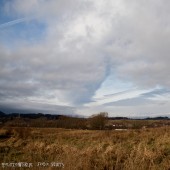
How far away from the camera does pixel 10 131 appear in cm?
4072

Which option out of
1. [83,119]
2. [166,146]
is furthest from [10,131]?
[83,119]

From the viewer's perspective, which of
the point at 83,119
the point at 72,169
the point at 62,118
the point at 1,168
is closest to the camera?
the point at 72,169

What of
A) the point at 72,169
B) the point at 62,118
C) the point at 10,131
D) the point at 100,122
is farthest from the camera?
the point at 62,118

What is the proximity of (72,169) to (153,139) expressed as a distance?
35.1 feet

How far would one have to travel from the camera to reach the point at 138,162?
30.5ft

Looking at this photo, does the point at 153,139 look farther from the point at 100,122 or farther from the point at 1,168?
the point at 100,122

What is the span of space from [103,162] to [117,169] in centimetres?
105

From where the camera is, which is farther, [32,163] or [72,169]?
[32,163]

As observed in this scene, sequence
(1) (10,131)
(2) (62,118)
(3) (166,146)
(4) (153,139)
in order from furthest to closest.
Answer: (2) (62,118)
(1) (10,131)
(4) (153,139)
(3) (166,146)

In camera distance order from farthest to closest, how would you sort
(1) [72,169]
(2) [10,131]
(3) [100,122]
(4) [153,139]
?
1. (3) [100,122]
2. (2) [10,131]
3. (4) [153,139]
4. (1) [72,169]

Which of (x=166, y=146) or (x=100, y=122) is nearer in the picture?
(x=166, y=146)

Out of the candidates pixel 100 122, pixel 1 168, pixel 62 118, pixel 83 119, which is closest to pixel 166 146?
pixel 1 168

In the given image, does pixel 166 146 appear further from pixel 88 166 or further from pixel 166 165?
pixel 88 166

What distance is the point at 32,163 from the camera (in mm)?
9406
